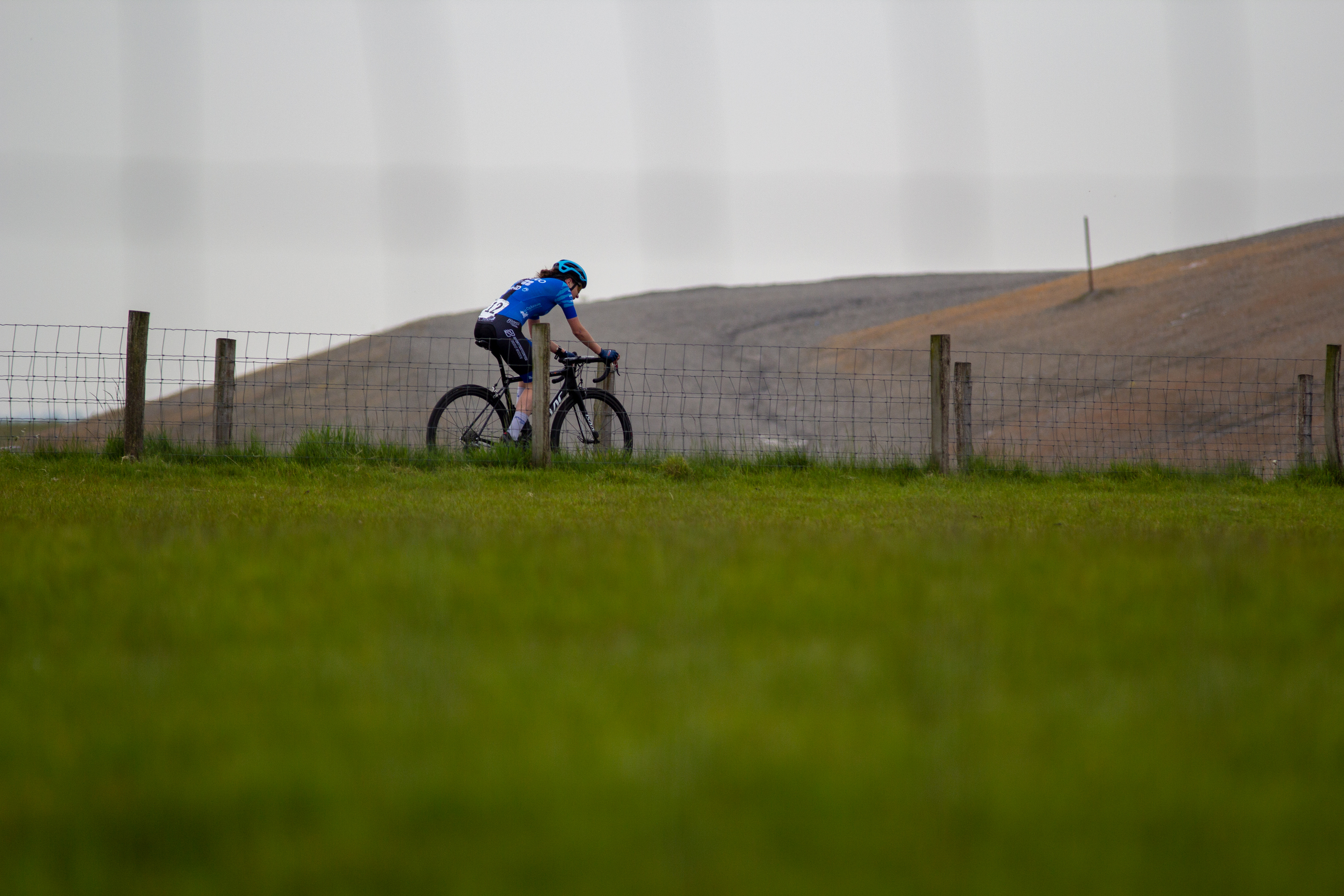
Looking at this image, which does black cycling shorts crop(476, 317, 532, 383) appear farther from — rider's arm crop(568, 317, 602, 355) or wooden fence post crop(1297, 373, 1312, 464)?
wooden fence post crop(1297, 373, 1312, 464)

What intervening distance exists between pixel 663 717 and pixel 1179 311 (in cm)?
3381

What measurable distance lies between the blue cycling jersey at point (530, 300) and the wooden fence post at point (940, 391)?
3.76 m

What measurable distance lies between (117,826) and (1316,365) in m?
26.4

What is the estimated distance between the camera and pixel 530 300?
10.7 metres

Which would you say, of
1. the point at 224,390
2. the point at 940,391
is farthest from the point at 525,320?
the point at 940,391

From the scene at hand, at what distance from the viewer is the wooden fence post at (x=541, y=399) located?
406 inches

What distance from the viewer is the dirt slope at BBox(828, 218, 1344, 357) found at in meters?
27.5

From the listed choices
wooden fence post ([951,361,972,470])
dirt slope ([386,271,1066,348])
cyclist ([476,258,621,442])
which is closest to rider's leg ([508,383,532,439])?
cyclist ([476,258,621,442])

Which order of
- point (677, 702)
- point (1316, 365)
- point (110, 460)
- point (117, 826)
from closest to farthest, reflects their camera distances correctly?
point (117, 826), point (677, 702), point (110, 460), point (1316, 365)

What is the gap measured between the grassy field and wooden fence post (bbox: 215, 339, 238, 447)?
5821 mm

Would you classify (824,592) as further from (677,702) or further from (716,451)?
(716,451)

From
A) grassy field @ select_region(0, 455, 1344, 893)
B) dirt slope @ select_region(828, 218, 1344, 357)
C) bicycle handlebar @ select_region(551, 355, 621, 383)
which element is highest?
dirt slope @ select_region(828, 218, 1344, 357)

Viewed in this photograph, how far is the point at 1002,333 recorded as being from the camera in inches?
1436

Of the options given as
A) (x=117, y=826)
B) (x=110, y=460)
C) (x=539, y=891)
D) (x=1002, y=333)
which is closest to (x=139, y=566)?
(x=117, y=826)
